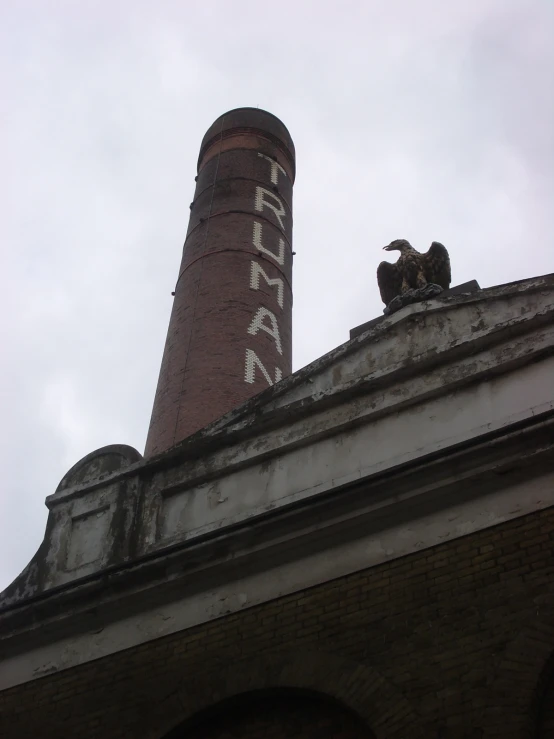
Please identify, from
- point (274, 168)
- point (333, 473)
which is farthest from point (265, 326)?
point (333, 473)

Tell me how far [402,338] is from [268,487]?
6.00ft

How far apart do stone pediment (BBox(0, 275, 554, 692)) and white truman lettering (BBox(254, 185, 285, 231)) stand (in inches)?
441

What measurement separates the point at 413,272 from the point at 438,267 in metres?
0.28

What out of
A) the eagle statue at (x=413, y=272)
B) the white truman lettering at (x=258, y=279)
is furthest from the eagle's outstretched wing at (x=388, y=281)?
the white truman lettering at (x=258, y=279)

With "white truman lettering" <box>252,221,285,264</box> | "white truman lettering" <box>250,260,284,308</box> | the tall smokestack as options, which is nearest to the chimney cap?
the tall smokestack

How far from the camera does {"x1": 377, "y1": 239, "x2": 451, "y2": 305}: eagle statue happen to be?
1034 centimetres

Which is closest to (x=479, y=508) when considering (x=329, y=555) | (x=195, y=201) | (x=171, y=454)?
(x=329, y=555)

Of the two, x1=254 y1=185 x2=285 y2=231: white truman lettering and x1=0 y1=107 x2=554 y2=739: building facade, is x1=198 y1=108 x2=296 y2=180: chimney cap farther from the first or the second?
x1=0 y1=107 x2=554 y2=739: building facade

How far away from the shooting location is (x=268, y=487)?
28.0 feet

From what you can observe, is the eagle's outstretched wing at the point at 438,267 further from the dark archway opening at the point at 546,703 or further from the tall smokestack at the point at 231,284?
the tall smokestack at the point at 231,284

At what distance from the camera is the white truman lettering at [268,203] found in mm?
20214

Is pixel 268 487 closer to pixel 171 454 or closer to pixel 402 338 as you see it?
pixel 171 454

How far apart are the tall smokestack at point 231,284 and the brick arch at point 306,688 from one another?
A: 8.04m

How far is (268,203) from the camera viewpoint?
20.5 m
